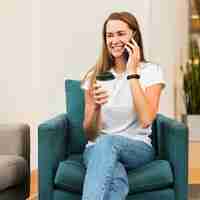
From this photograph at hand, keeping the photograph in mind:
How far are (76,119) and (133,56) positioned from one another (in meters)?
0.57

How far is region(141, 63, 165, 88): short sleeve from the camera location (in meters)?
2.61

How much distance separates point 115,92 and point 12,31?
1.39 meters

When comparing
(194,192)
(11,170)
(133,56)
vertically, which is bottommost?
(194,192)

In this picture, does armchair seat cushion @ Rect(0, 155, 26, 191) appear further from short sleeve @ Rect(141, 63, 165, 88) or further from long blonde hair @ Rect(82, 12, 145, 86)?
short sleeve @ Rect(141, 63, 165, 88)

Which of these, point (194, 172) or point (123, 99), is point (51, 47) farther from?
point (194, 172)

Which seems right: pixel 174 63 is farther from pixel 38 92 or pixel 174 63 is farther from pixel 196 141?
pixel 38 92

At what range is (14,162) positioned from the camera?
8.93 feet

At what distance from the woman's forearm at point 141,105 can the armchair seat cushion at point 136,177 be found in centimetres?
24

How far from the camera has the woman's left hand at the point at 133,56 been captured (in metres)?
2.61

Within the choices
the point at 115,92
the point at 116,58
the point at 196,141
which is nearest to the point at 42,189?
the point at 115,92

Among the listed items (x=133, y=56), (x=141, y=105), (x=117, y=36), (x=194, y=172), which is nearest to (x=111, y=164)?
(x=141, y=105)

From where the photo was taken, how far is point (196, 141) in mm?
3305

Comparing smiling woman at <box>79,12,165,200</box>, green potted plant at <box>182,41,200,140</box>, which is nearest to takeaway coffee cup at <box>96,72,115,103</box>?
Result: smiling woman at <box>79,12,165,200</box>

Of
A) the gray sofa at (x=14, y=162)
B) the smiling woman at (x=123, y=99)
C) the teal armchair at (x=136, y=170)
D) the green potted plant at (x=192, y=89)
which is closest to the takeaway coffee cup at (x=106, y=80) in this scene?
the smiling woman at (x=123, y=99)
